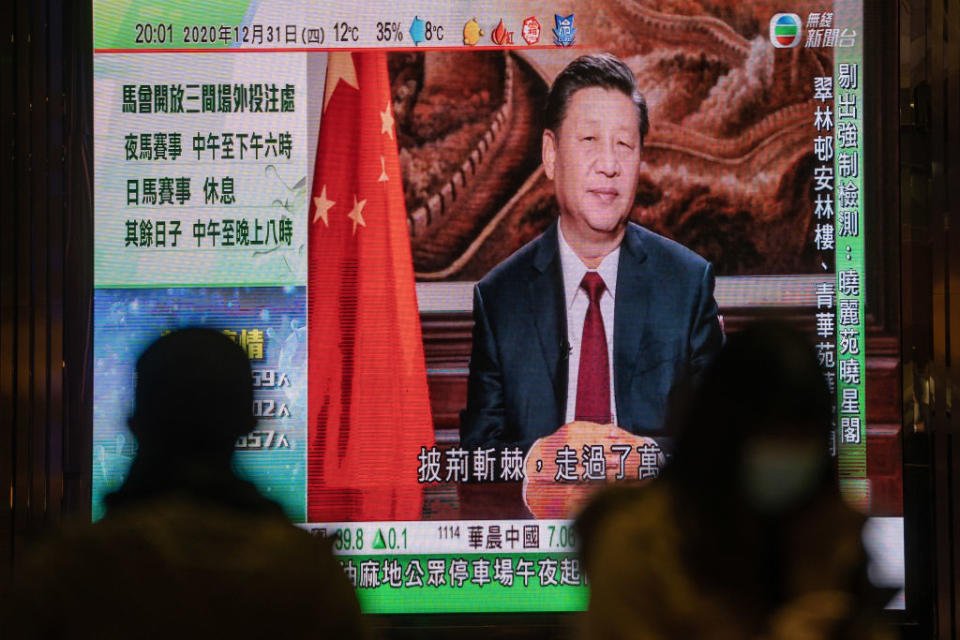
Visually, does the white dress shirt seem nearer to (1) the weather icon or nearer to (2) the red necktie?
(2) the red necktie

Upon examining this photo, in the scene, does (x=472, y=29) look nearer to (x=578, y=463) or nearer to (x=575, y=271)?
(x=575, y=271)

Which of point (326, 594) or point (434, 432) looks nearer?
point (326, 594)

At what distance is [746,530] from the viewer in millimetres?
1344

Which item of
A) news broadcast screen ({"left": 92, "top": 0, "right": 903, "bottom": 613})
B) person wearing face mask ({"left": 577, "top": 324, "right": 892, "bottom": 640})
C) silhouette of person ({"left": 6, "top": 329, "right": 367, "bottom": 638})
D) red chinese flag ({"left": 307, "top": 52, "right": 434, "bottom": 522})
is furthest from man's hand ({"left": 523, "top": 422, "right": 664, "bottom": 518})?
silhouette of person ({"left": 6, "top": 329, "right": 367, "bottom": 638})

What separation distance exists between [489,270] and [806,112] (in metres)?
0.90

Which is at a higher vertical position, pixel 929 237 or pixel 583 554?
pixel 929 237

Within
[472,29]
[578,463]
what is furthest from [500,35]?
[578,463]

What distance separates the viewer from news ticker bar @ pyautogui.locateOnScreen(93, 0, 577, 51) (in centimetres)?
245

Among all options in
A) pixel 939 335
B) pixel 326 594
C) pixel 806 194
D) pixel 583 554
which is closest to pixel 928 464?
pixel 939 335

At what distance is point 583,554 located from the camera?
6.07 ft

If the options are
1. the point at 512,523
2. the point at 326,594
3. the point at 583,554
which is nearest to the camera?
the point at 326,594

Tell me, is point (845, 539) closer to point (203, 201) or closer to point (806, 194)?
point (806, 194)

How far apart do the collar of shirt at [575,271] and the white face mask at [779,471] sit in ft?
3.65

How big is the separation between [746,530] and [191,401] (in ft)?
2.83
